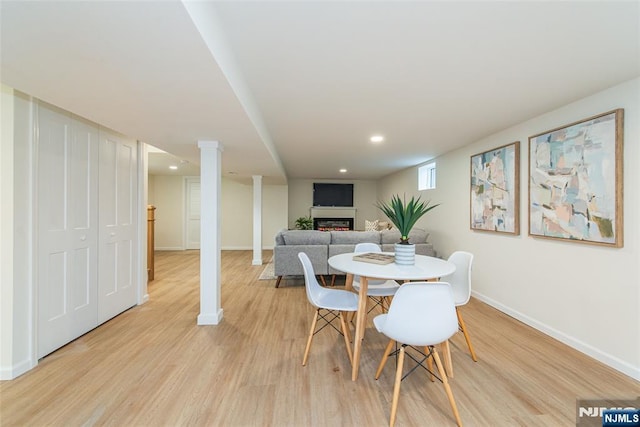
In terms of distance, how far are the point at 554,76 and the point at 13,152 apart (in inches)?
153

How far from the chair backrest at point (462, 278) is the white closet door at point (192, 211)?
701 centimetres

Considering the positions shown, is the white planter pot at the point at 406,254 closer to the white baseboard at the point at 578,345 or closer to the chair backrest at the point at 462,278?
the chair backrest at the point at 462,278

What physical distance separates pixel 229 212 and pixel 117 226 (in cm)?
489

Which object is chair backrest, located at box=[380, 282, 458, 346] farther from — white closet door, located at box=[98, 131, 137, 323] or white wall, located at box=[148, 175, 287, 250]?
white wall, located at box=[148, 175, 287, 250]

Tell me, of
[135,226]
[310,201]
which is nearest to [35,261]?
[135,226]

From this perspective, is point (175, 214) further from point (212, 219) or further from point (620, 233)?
point (620, 233)

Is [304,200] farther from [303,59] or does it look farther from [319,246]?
[303,59]

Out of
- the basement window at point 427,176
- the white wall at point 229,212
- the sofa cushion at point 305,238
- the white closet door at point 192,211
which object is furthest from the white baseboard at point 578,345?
the white closet door at point 192,211

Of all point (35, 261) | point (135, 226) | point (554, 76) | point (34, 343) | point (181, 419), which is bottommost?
point (181, 419)

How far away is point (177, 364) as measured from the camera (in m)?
2.08

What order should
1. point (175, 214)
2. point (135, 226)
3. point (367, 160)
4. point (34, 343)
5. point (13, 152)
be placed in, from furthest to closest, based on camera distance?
point (175, 214), point (367, 160), point (135, 226), point (34, 343), point (13, 152)

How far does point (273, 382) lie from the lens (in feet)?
6.09

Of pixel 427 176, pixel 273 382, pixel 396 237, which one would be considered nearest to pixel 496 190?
pixel 396 237

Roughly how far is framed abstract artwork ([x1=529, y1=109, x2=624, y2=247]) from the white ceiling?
31 cm
